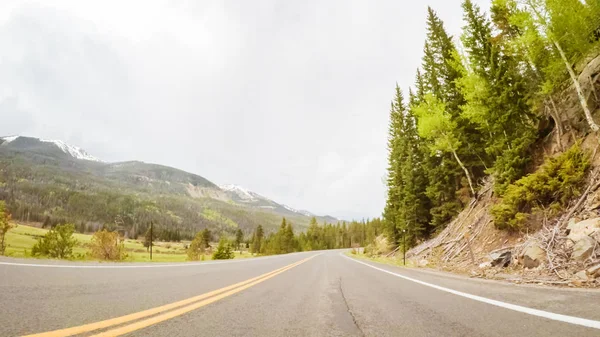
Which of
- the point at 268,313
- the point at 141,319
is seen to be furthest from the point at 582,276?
the point at 141,319

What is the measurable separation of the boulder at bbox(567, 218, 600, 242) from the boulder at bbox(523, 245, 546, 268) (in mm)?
916

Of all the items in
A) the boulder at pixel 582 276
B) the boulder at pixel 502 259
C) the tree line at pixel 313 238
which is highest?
the boulder at pixel 582 276

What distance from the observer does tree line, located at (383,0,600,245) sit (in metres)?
14.9

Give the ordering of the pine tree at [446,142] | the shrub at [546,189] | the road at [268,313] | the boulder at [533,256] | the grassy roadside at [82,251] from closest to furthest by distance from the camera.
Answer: the road at [268,313] < the boulder at [533,256] < the shrub at [546,189] < the pine tree at [446,142] < the grassy roadside at [82,251]

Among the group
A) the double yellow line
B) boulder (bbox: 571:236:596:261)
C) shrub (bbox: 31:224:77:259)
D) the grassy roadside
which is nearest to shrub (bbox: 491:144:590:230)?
boulder (bbox: 571:236:596:261)

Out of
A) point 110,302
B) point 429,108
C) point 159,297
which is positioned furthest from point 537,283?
point 429,108

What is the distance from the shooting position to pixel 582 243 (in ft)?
26.1

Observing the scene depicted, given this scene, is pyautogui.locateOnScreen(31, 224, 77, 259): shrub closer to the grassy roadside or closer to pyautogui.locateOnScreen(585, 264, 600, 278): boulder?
the grassy roadside

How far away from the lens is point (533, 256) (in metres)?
9.30

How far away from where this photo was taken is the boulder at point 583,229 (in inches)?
325

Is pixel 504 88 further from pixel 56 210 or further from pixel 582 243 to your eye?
pixel 56 210

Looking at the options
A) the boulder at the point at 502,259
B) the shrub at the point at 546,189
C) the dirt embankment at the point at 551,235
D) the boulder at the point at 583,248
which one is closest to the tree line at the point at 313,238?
the dirt embankment at the point at 551,235

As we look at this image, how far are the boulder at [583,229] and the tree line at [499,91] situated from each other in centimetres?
402

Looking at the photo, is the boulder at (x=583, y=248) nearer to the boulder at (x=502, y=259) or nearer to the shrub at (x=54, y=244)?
the boulder at (x=502, y=259)
